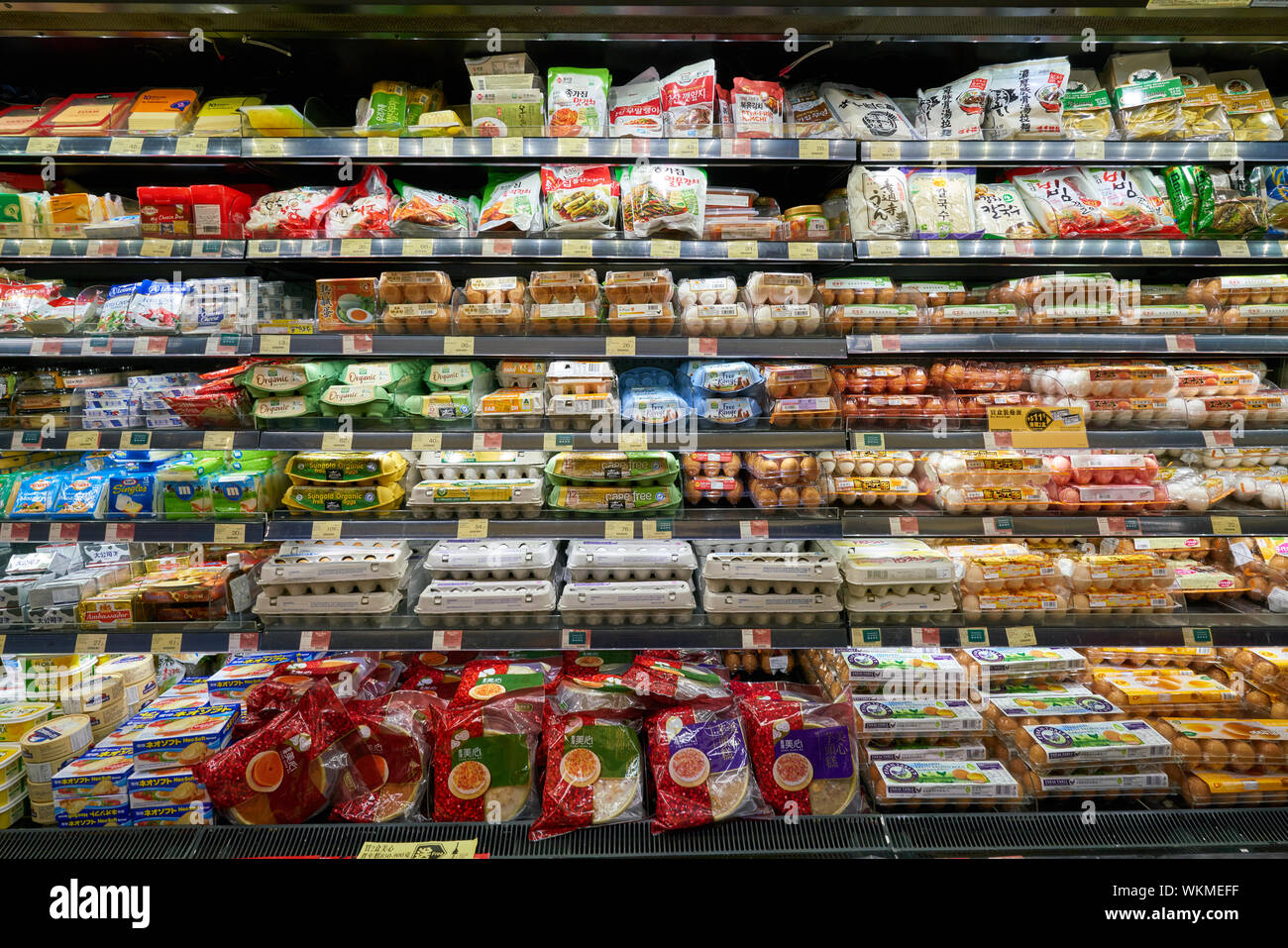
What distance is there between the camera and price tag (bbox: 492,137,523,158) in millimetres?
2006

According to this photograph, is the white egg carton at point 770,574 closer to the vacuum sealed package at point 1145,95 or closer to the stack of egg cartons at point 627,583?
the stack of egg cartons at point 627,583

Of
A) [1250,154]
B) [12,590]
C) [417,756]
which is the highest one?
[1250,154]

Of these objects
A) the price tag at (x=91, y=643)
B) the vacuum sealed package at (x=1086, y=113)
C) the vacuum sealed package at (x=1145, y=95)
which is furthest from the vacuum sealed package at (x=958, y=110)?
the price tag at (x=91, y=643)

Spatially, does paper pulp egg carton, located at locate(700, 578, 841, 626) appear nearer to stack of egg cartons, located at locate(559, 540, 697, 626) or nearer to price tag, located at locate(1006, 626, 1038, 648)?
stack of egg cartons, located at locate(559, 540, 697, 626)

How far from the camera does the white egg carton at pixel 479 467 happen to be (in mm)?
2145

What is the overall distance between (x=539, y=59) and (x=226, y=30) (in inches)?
40.4

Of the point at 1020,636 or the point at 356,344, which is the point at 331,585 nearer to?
the point at 356,344

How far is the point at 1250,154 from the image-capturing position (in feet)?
6.73

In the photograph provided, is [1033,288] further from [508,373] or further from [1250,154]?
[508,373]

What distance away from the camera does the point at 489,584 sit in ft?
6.67

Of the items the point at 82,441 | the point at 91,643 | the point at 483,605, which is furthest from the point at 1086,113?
the point at 91,643

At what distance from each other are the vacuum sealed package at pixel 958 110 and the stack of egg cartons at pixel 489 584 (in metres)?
2.00

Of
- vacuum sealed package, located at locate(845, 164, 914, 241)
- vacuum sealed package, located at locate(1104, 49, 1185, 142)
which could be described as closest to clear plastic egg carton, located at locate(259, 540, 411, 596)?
vacuum sealed package, located at locate(845, 164, 914, 241)
